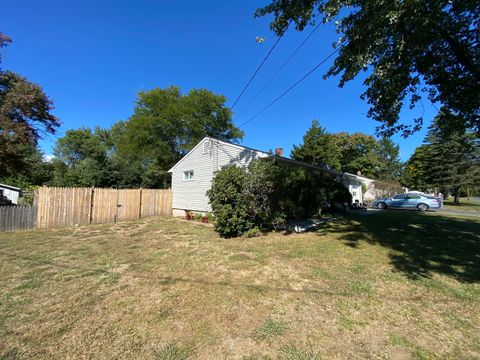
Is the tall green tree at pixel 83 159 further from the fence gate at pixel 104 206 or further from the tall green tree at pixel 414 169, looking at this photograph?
the tall green tree at pixel 414 169

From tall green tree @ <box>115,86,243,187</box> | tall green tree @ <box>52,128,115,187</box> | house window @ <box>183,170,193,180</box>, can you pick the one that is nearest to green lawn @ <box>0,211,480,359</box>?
house window @ <box>183,170,193,180</box>

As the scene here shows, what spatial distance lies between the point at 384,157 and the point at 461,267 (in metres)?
52.4

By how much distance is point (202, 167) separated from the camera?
14.1m

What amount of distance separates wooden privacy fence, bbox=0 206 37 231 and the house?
294 inches

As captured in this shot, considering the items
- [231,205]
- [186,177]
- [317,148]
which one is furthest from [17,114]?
[317,148]

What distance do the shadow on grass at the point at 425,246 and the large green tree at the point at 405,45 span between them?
3.87 metres

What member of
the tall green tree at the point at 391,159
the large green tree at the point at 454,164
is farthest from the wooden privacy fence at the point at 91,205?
the tall green tree at the point at 391,159

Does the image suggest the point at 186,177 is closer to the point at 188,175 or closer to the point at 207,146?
the point at 188,175

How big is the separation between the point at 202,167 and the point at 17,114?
973 centimetres

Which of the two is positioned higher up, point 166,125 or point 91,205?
point 166,125

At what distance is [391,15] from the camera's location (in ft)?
16.2

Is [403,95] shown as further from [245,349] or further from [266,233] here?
[245,349]

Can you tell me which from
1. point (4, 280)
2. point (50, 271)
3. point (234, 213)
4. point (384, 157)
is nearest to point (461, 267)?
point (234, 213)

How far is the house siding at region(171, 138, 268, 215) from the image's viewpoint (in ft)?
40.1
